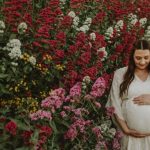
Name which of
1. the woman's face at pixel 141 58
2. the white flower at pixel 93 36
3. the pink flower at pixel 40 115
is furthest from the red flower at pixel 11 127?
the white flower at pixel 93 36

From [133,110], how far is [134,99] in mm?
96

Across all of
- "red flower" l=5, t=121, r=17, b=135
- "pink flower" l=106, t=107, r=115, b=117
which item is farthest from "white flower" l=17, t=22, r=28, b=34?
"red flower" l=5, t=121, r=17, b=135

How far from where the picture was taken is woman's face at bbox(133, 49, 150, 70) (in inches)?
189

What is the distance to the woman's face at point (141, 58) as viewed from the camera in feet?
15.7

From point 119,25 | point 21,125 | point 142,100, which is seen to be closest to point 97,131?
point 142,100

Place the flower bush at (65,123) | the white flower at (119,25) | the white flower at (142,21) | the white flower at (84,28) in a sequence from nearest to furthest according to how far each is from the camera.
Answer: the flower bush at (65,123)
the white flower at (84,28)
the white flower at (119,25)
the white flower at (142,21)

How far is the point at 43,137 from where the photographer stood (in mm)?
3867

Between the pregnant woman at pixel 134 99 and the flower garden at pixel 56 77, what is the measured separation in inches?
4.9

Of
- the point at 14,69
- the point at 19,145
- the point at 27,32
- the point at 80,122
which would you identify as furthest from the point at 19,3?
the point at 19,145

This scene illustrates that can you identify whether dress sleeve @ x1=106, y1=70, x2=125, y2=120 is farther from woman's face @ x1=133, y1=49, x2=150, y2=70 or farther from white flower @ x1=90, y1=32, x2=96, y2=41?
white flower @ x1=90, y1=32, x2=96, y2=41

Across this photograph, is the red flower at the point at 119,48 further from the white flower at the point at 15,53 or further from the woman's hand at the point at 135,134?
the white flower at the point at 15,53

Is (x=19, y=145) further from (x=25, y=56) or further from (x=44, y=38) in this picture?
(x=44, y=38)

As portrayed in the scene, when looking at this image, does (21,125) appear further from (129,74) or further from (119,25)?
(119,25)

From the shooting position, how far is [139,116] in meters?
4.80
